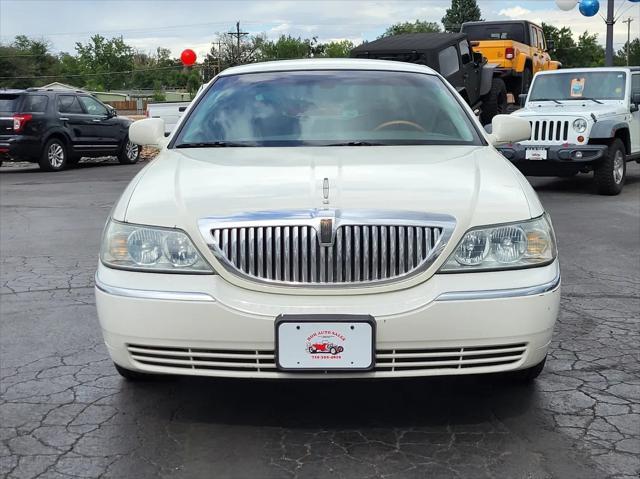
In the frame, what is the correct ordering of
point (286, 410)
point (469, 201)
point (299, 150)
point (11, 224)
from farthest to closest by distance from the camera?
1. point (11, 224)
2. point (299, 150)
3. point (286, 410)
4. point (469, 201)

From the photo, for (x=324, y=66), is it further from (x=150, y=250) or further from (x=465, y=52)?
(x=465, y=52)

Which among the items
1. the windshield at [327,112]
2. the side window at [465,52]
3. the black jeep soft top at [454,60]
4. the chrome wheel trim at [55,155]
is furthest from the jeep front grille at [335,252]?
the chrome wheel trim at [55,155]

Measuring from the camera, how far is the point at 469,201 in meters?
3.28

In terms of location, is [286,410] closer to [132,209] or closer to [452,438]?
[452,438]

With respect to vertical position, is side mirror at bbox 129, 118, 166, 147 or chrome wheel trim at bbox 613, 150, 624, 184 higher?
side mirror at bbox 129, 118, 166, 147

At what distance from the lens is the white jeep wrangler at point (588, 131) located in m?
11.5

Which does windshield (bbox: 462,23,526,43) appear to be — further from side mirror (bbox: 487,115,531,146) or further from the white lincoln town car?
the white lincoln town car

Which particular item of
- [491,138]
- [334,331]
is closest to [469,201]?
[334,331]

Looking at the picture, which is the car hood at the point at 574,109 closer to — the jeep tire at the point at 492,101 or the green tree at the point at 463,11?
the jeep tire at the point at 492,101

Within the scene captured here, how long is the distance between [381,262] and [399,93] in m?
1.82

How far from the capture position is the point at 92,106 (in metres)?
19.1

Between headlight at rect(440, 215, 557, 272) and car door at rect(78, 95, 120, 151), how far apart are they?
1661 cm

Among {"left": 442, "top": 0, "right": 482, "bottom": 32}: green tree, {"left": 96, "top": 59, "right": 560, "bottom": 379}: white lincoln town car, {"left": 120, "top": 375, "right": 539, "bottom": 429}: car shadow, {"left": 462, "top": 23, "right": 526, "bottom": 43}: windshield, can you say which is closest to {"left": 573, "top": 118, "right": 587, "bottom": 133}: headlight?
{"left": 120, "top": 375, "right": 539, "bottom": 429}: car shadow

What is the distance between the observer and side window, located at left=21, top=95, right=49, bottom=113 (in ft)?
57.2
